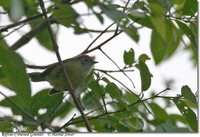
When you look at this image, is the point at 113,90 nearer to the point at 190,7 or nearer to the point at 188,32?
the point at 188,32

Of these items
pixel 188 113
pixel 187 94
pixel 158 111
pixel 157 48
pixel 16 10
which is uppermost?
pixel 16 10

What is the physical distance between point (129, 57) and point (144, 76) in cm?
17

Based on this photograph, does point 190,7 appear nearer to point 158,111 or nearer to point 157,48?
point 157,48

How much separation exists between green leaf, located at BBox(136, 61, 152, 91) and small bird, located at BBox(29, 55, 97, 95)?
82 cm

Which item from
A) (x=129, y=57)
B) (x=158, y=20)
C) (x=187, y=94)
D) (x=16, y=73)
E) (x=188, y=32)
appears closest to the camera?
(x=158, y=20)

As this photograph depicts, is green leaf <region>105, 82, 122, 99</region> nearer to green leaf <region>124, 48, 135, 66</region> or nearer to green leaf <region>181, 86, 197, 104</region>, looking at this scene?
green leaf <region>124, 48, 135, 66</region>

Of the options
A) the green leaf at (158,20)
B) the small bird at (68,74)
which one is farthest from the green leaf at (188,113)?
the small bird at (68,74)

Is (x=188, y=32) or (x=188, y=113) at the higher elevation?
(x=188, y=32)

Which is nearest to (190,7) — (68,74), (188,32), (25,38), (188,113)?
(188,32)

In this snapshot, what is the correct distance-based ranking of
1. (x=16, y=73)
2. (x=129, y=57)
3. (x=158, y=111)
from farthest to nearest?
(x=158, y=111) < (x=129, y=57) < (x=16, y=73)

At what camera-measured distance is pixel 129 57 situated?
3000mm

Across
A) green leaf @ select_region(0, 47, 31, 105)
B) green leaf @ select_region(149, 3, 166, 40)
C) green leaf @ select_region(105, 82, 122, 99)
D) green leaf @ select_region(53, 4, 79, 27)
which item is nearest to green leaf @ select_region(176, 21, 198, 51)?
green leaf @ select_region(105, 82, 122, 99)

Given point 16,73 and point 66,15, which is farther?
point 66,15

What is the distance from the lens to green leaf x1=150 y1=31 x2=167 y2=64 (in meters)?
3.53
